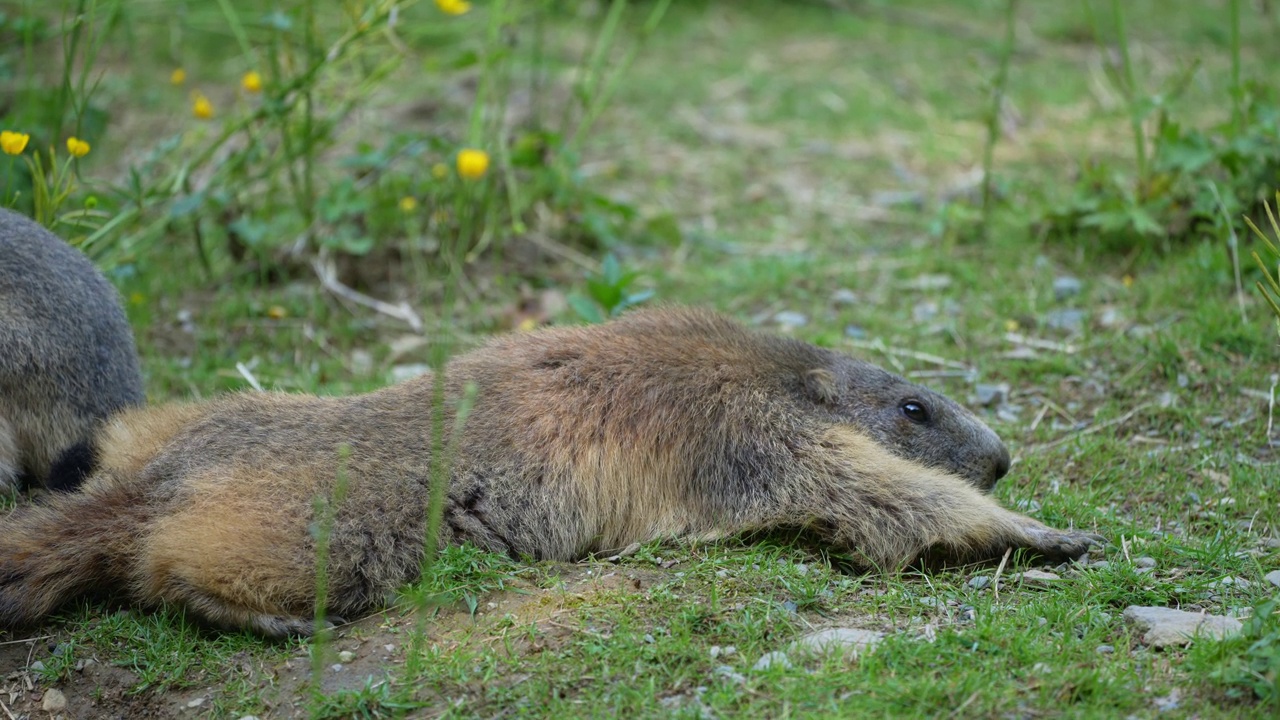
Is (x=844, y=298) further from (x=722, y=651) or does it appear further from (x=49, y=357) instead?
(x=49, y=357)

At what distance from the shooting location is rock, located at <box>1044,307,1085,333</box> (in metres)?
7.16

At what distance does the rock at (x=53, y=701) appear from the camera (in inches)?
164

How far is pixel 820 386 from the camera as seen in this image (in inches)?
212

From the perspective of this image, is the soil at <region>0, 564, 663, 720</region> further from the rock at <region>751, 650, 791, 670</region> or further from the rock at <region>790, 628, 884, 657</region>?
the rock at <region>790, 628, 884, 657</region>

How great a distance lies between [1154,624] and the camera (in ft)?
13.5

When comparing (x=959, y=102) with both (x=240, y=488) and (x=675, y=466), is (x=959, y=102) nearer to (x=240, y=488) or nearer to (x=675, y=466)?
(x=675, y=466)

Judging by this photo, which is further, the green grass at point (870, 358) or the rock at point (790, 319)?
the rock at point (790, 319)

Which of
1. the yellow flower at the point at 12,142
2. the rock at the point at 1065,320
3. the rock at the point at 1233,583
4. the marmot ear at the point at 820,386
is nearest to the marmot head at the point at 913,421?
the marmot ear at the point at 820,386

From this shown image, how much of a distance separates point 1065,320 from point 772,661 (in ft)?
13.4

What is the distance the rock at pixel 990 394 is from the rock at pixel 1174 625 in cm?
236

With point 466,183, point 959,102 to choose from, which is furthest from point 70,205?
point 959,102

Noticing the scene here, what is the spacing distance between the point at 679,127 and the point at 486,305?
4.03 meters

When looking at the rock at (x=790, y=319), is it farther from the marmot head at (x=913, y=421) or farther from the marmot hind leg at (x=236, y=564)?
the marmot hind leg at (x=236, y=564)

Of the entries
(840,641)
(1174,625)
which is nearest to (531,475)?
(840,641)
